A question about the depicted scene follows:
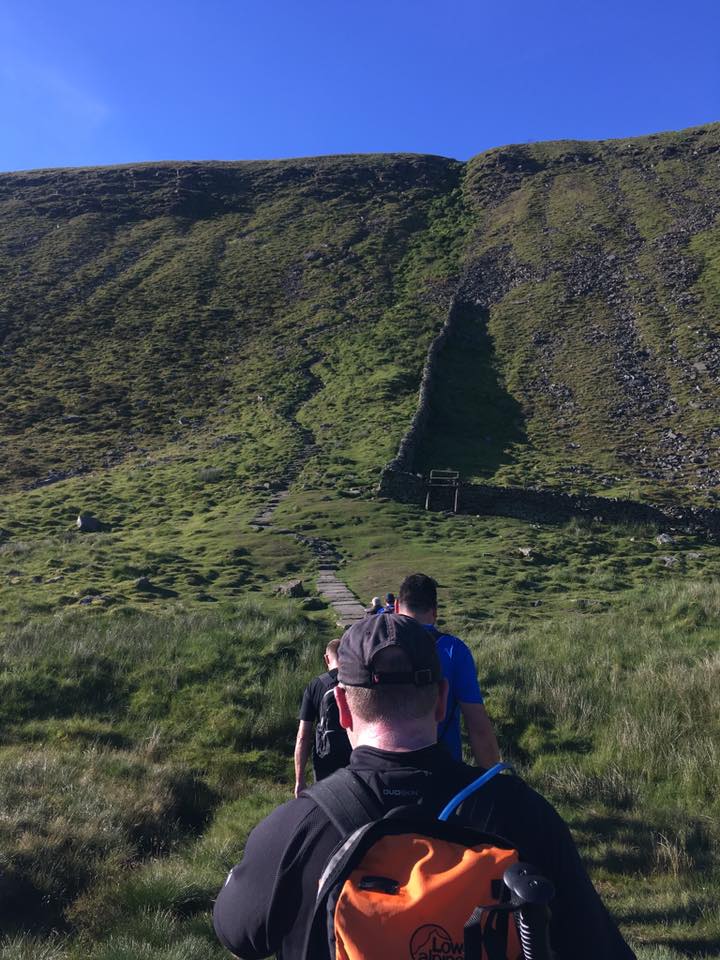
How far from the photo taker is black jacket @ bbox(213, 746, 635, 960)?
1.91 m

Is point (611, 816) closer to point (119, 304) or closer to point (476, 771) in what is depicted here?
point (476, 771)

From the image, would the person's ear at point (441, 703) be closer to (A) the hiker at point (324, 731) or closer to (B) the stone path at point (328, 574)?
(A) the hiker at point (324, 731)

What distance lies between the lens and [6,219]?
61.7 m

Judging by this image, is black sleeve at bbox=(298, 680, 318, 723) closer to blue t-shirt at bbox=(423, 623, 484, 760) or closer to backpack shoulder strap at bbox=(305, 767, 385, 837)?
blue t-shirt at bbox=(423, 623, 484, 760)

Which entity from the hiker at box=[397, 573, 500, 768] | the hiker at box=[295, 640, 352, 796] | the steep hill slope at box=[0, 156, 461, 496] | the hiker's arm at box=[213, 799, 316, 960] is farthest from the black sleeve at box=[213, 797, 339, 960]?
the steep hill slope at box=[0, 156, 461, 496]

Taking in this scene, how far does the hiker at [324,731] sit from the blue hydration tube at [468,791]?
2730mm

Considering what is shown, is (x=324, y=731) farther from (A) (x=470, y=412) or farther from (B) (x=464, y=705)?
(A) (x=470, y=412)

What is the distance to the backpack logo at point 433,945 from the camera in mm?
1604

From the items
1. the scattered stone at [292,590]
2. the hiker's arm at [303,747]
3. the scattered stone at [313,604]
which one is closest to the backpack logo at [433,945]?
the hiker's arm at [303,747]

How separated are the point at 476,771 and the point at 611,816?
482 cm

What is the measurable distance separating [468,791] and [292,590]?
13.6 m

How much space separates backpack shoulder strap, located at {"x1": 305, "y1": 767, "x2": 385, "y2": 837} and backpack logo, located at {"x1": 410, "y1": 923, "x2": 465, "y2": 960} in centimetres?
28

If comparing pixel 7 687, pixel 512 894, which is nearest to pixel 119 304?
pixel 7 687

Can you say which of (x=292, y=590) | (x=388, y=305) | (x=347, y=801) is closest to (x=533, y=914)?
(x=347, y=801)
